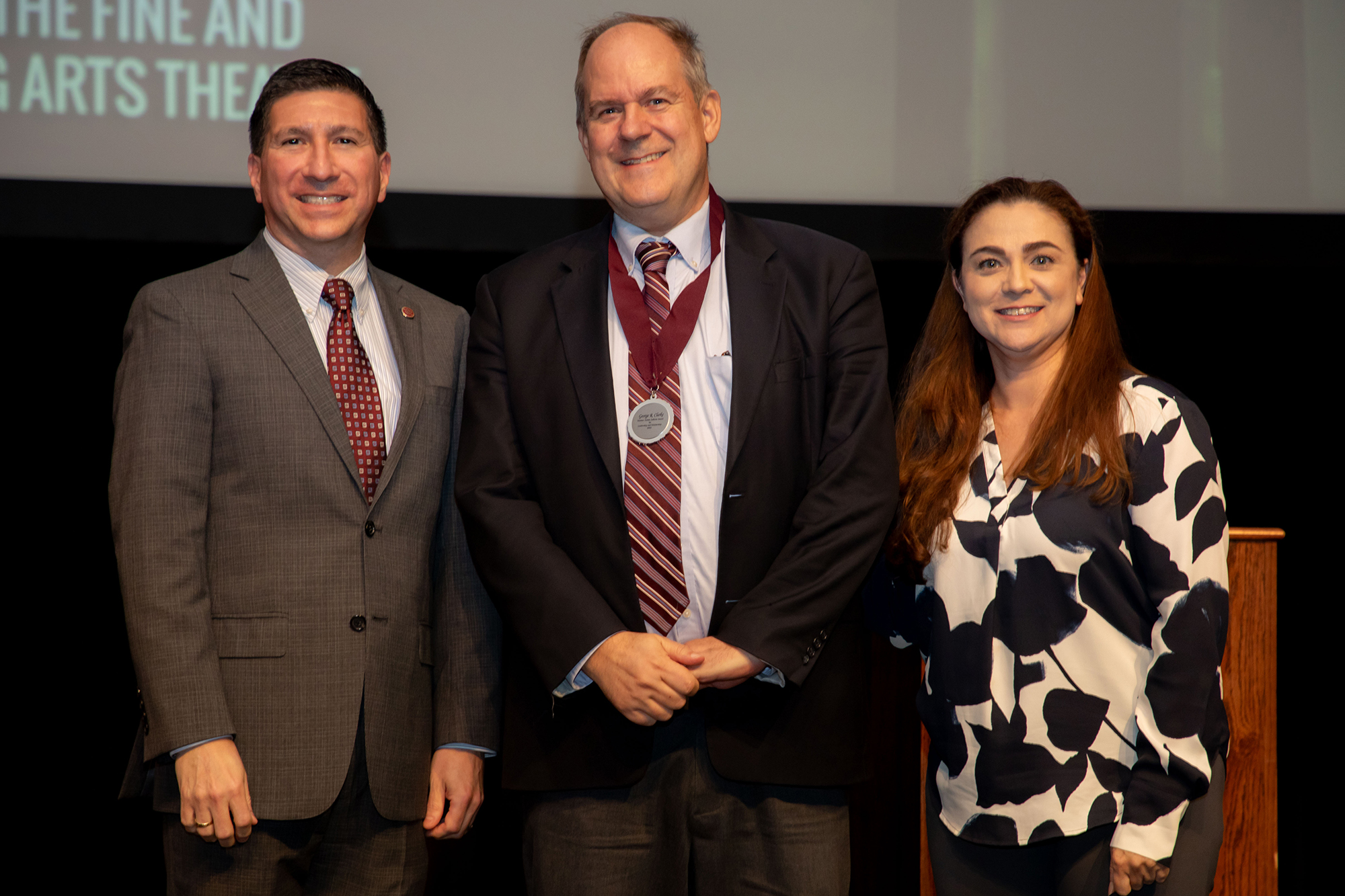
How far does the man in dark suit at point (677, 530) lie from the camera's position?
5.33 feet

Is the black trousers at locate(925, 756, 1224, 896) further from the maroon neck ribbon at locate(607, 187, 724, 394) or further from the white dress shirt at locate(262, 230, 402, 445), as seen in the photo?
the white dress shirt at locate(262, 230, 402, 445)

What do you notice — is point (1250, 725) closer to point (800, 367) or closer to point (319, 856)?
point (800, 367)

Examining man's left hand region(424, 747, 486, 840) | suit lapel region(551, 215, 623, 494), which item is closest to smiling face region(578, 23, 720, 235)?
suit lapel region(551, 215, 623, 494)

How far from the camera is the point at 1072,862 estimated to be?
1.64 meters

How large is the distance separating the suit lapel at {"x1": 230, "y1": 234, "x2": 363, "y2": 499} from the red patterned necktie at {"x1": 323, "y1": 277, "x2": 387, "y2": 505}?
0.02 m

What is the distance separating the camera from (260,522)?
5.73 feet

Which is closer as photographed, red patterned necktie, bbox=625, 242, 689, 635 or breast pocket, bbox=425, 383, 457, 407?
red patterned necktie, bbox=625, 242, 689, 635

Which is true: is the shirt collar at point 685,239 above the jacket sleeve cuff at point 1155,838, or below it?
above

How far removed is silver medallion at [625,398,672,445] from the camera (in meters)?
1.70

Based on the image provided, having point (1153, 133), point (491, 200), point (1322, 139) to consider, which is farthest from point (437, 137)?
point (1322, 139)

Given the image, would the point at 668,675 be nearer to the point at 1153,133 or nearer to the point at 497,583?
the point at 497,583

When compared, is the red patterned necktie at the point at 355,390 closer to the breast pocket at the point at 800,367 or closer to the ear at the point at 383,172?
the ear at the point at 383,172

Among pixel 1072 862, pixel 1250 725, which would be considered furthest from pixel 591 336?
pixel 1250 725

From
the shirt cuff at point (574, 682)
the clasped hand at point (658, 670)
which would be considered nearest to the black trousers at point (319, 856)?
the shirt cuff at point (574, 682)
